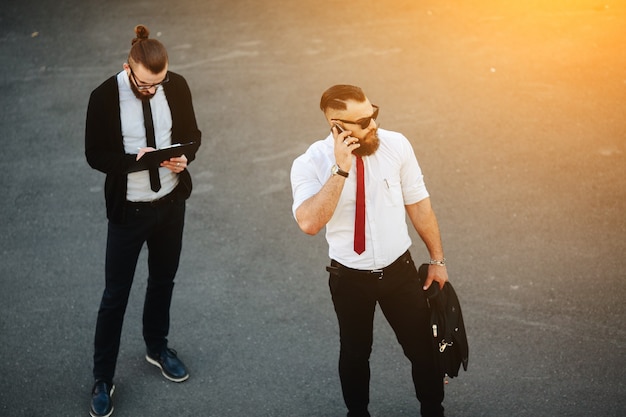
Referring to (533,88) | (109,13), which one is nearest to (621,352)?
(533,88)

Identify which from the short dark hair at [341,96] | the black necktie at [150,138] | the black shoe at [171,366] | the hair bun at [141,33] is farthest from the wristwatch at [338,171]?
the black shoe at [171,366]

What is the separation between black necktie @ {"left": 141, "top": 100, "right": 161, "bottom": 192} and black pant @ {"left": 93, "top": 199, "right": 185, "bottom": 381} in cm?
16

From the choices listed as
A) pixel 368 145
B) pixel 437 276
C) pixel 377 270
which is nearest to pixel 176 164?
pixel 368 145

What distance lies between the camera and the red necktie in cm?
386

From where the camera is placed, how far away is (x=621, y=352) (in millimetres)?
4996

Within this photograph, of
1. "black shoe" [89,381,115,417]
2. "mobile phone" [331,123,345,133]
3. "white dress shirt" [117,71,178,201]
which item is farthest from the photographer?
"black shoe" [89,381,115,417]

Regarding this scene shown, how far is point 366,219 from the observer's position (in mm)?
3934

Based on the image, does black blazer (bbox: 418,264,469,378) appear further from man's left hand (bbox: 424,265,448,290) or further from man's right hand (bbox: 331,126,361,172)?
man's right hand (bbox: 331,126,361,172)

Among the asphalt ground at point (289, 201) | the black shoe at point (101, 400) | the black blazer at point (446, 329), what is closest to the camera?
the black blazer at point (446, 329)

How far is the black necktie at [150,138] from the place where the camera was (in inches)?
173

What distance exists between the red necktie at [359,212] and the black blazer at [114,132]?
127 cm

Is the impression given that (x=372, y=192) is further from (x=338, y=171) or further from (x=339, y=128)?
(x=339, y=128)

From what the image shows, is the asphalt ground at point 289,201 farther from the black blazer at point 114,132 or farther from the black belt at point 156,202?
the black blazer at point 114,132

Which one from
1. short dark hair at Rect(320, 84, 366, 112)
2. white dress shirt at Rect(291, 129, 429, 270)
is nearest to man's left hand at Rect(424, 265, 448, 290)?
white dress shirt at Rect(291, 129, 429, 270)
